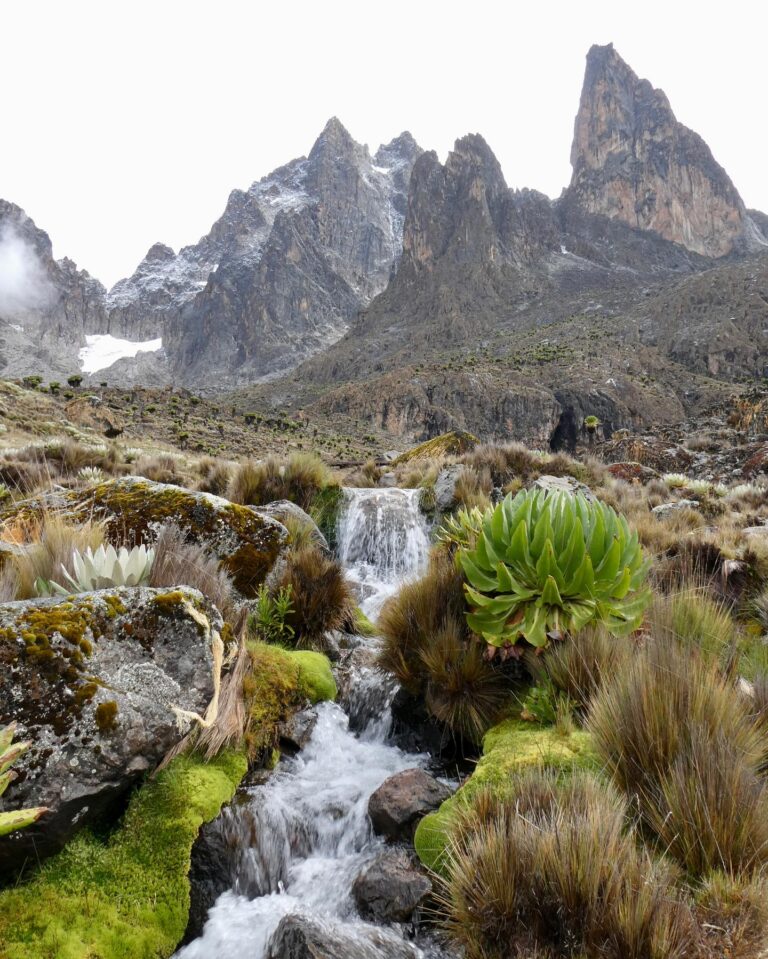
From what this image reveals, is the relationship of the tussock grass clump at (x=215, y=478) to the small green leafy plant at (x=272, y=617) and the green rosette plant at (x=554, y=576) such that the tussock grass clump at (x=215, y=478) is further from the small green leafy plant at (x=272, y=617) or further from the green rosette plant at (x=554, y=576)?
the green rosette plant at (x=554, y=576)

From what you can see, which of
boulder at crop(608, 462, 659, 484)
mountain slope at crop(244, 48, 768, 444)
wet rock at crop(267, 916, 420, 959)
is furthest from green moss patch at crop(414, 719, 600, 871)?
mountain slope at crop(244, 48, 768, 444)

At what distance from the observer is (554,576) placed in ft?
10.9

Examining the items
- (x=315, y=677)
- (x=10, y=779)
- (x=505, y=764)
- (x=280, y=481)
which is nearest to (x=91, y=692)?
(x=10, y=779)

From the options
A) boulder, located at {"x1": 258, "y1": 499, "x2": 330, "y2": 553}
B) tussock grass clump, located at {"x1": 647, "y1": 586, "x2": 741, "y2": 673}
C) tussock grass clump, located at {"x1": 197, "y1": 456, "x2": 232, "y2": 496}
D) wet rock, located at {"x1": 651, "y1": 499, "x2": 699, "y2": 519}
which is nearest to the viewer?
tussock grass clump, located at {"x1": 647, "y1": 586, "x2": 741, "y2": 673}

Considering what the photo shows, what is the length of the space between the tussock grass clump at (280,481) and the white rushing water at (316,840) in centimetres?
525

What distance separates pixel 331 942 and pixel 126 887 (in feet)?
3.17

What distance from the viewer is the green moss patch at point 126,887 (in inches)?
77.5

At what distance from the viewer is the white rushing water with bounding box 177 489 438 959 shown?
2.28 m

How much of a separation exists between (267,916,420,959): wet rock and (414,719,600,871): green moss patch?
326 millimetres

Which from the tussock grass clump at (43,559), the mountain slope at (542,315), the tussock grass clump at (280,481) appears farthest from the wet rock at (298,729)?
the mountain slope at (542,315)

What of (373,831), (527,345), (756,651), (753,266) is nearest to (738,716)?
(756,651)

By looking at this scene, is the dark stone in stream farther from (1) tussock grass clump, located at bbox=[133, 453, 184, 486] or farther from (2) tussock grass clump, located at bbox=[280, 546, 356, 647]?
(1) tussock grass clump, located at bbox=[133, 453, 184, 486]

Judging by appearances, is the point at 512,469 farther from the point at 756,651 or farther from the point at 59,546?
the point at 59,546

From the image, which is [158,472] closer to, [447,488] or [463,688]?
[447,488]
